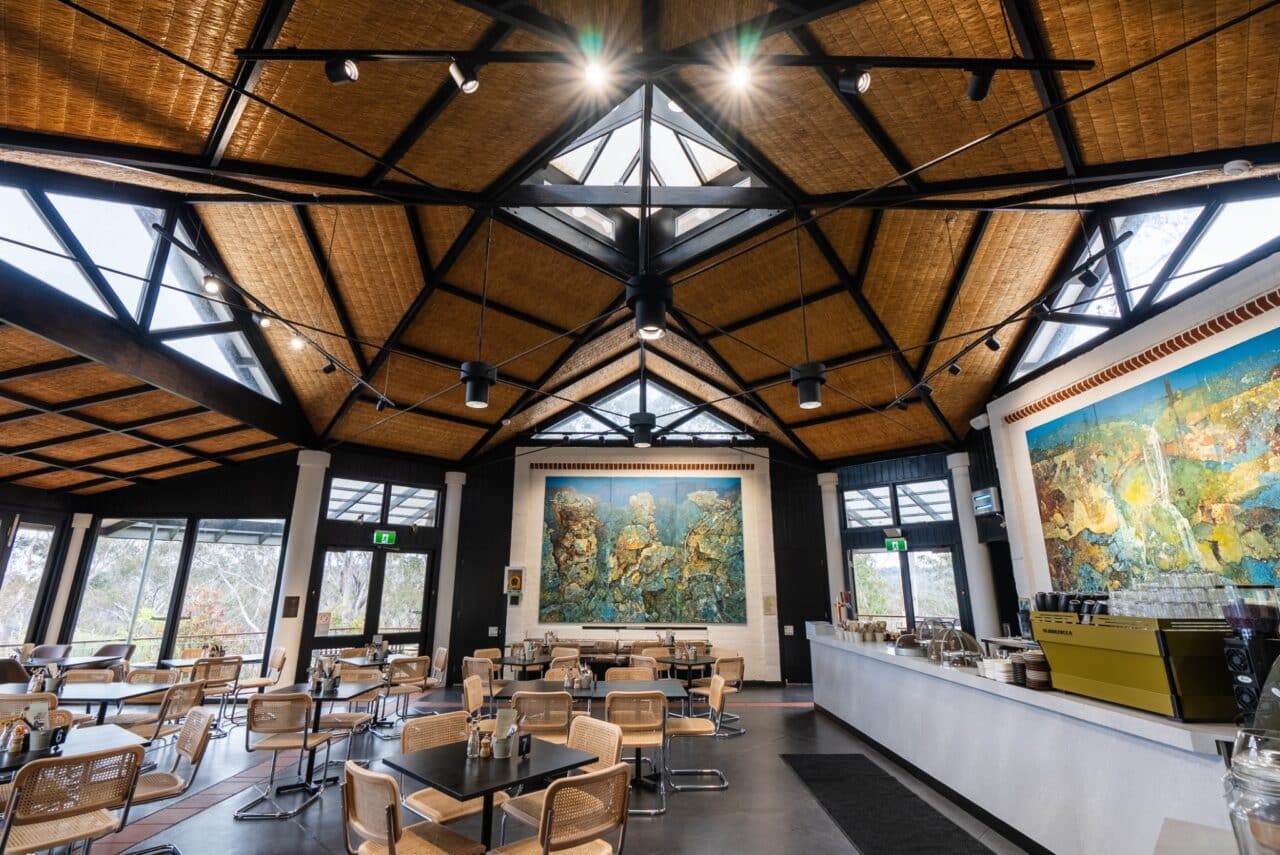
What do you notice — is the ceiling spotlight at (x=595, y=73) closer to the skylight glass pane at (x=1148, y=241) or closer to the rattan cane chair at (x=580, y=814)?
the rattan cane chair at (x=580, y=814)

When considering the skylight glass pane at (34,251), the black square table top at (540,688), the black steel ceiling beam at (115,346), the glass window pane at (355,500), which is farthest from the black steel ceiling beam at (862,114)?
the glass window pane at (355,500)

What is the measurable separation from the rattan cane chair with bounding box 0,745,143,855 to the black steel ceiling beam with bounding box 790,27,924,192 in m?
6.32

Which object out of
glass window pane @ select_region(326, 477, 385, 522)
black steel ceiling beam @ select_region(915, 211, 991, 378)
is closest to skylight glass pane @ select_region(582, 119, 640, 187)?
black steel ceiling beam @ select_region(915, 211, 991, 378)

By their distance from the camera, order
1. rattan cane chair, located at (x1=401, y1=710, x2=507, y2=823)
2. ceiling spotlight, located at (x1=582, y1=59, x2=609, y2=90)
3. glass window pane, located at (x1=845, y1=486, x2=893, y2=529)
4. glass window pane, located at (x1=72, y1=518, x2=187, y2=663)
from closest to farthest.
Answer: rattan cane chair, located at (x1=401, y1=710, x2=507, y2=823), ceiling spotlight, located at (x1=582, y1=59, x2=609, y2=90), glass window pane, located at (x1=72, y1=518, x2=187, y2=663), glass window pane, located at (x1=845, y1=486, x2=893, y2=529)

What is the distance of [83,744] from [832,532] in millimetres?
11097

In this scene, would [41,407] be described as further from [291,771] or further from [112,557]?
[291,771]

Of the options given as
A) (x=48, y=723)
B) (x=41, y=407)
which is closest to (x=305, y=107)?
(x=48, y=723)

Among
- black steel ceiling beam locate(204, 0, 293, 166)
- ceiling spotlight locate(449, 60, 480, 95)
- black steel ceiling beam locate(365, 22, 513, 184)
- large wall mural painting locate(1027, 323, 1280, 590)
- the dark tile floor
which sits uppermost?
black steel ceiling beam locate(365, 22, 513, 184)

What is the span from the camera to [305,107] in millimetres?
4363

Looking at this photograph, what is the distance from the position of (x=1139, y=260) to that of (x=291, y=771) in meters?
10.8

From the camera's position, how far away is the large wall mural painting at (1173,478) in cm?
482

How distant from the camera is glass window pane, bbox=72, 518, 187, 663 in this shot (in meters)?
8.84

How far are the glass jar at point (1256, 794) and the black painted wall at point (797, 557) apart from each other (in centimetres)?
1108

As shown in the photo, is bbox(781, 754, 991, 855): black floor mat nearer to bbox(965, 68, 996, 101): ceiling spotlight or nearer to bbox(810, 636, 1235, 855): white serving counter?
bbox(810, 636, 1235, 855): white serving counter
